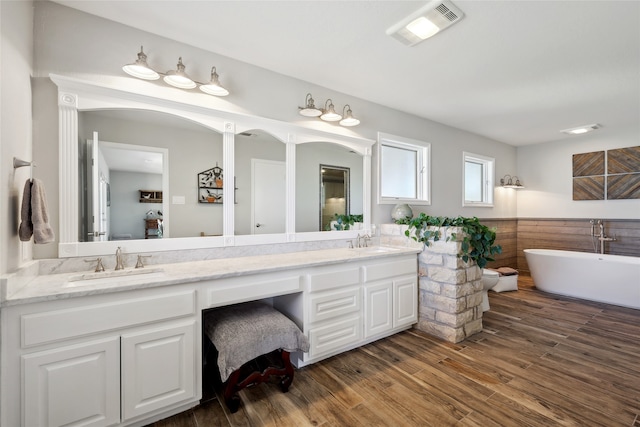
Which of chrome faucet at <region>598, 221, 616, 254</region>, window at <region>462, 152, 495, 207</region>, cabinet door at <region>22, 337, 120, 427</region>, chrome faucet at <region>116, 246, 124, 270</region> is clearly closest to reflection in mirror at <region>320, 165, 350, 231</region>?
chrome faucet at <region>116, 246, 124, 270</region>

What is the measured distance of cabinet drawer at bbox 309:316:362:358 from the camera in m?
2.19

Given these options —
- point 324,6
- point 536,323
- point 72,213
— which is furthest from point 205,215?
point 536,323

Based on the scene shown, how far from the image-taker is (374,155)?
3334 millimetres

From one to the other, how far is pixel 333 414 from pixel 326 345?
58cm

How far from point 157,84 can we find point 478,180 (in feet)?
16.0

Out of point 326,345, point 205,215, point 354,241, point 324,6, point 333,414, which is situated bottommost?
point 333,414

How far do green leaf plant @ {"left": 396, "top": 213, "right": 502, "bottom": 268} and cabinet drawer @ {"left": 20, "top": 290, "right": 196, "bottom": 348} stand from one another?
2.16 m

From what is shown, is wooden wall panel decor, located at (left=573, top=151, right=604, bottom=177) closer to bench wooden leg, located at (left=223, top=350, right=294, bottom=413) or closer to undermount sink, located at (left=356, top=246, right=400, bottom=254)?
undermount sink, located at (left=356, top=246, right=400, bottom=254)

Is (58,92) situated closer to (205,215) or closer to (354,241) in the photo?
(205,215)

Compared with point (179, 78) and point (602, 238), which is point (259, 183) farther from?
point (602, 238)

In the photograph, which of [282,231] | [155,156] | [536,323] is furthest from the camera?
[536,323]

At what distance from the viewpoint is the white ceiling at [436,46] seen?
5.99 ft

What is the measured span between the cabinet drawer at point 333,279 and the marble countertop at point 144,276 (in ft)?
0.31

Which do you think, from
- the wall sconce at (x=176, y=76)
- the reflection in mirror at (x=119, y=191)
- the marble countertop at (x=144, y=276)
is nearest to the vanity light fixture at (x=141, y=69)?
the wall sconce at (x=176, y=76)
